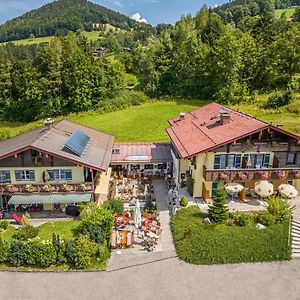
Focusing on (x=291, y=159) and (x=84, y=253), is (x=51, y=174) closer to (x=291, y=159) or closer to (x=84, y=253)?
(x=84, y=253)

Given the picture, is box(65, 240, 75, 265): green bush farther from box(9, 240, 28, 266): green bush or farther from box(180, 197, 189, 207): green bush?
box(180, 197, 189, 207): green bush

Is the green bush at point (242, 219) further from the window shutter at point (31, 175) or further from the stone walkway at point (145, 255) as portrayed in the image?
the window shutter at point (31, 175)

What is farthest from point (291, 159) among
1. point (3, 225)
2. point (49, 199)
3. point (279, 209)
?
point (3, 225)

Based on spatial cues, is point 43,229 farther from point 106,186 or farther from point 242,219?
point 242,219

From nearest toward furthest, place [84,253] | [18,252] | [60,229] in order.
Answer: [84,253], [18,252], [60,229]

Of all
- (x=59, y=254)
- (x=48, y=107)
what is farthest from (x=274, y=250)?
(x=48, y=107)

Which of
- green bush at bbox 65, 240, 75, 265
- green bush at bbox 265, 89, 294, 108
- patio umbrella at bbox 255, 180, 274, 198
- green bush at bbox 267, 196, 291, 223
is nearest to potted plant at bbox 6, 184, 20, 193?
green bush at bbox 65, 240, 75, 265
